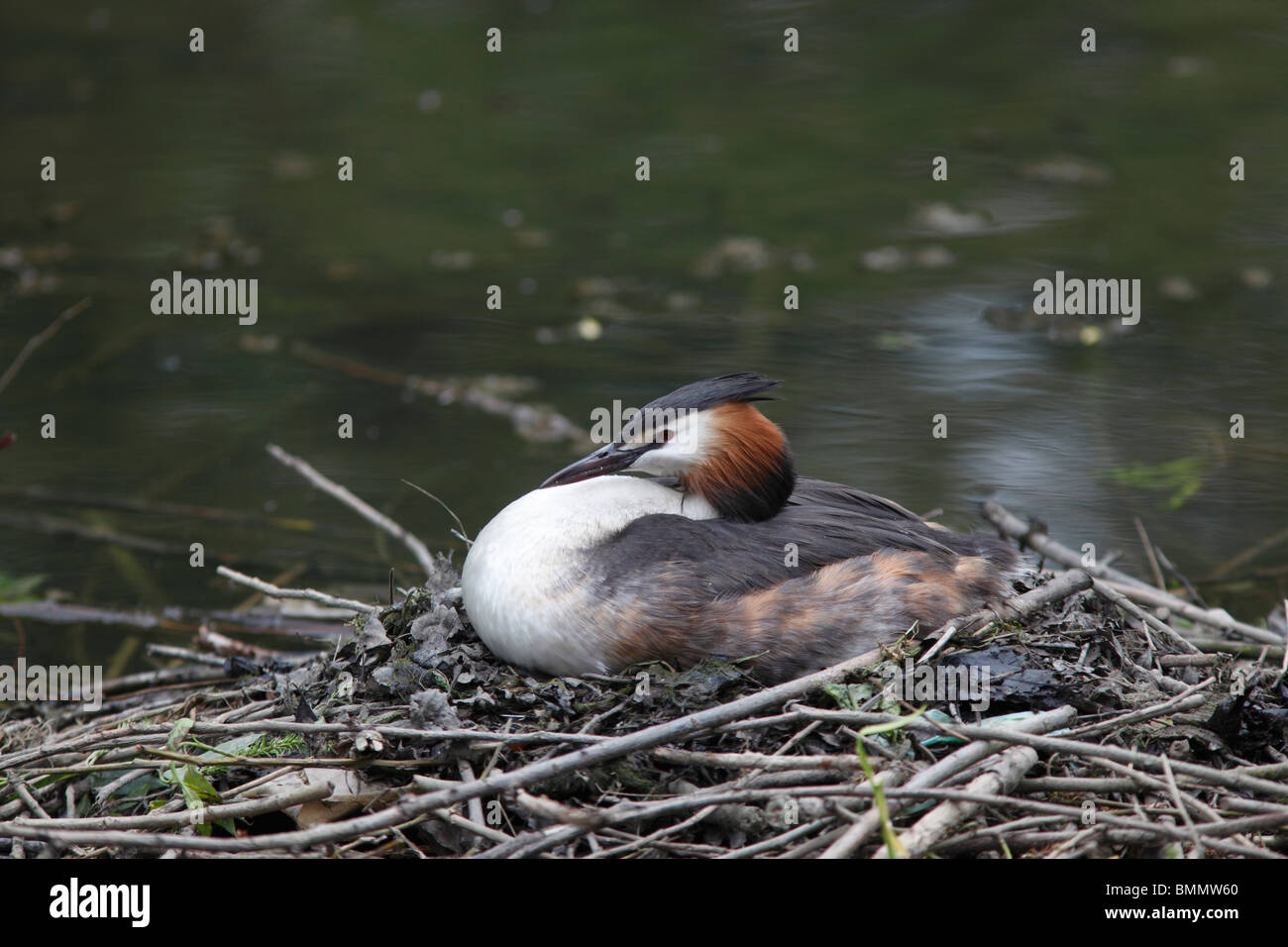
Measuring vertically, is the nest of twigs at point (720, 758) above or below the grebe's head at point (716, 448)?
below

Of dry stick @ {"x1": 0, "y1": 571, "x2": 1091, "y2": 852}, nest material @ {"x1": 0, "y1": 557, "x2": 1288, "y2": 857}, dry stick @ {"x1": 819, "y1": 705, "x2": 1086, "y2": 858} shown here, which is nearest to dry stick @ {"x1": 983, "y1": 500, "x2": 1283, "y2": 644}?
nest material @ {"x1": 0, "y1": 557, "x2": 1288, "y2": 857}

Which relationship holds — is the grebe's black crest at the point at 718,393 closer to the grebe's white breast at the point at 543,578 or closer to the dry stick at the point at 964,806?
the grebe's white breast at the point at 543,578

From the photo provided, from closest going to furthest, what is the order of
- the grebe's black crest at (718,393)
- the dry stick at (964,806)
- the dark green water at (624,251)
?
the dry stick at (964,806)
the grebe's black crest at (718,393)
the dark green water at (624,251)

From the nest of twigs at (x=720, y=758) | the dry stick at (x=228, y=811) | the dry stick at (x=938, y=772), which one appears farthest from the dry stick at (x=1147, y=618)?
the dry stick at (x=228, y=811)

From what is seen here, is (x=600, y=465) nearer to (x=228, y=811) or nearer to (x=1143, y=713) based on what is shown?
(x=228, y=811)

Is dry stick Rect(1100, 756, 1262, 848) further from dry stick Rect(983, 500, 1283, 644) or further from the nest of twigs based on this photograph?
dry stick Rect(983, 500, 1283, 644)

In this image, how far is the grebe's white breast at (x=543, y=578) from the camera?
4289 millimetres

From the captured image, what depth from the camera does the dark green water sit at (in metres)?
7.51

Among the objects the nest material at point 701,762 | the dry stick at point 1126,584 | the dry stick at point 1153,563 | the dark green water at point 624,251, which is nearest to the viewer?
the nest material at point 701,762

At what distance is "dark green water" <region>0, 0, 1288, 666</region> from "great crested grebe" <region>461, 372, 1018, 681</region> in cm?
253

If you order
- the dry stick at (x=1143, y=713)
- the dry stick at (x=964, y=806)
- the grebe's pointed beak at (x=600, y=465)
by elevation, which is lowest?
the dry stick at (x=964, y=806)

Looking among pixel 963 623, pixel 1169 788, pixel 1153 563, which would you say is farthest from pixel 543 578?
pixel 1153 563

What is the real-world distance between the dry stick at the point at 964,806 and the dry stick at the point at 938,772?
5 cm
